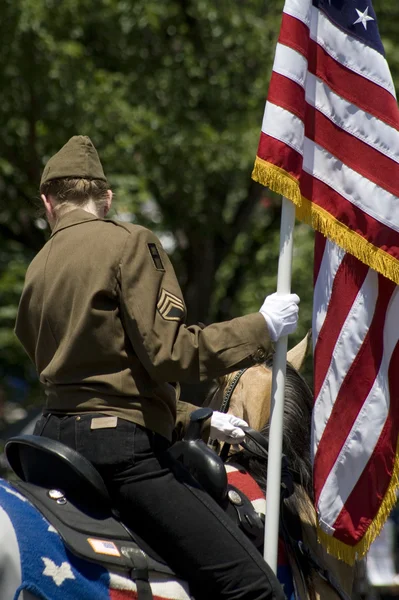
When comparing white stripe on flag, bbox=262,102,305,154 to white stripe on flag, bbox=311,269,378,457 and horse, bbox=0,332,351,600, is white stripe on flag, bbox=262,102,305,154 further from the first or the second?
horse, bbox=0,332,351,600

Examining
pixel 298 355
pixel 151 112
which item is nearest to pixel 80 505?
pixel 298 355

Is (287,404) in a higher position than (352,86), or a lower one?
lower

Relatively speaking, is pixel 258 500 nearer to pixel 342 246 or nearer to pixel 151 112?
pixel 342 246

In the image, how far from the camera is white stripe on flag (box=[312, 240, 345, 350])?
398 cm

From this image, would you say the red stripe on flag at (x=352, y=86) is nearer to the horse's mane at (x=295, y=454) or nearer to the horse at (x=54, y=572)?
the horse's mane at (x=295, y=454)

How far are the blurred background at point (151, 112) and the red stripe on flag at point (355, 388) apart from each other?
5.56 metres

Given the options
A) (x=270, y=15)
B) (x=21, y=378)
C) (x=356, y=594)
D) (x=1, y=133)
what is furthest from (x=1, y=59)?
(x=356, y=594)

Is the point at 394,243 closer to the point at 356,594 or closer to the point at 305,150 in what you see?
the point at 305,150

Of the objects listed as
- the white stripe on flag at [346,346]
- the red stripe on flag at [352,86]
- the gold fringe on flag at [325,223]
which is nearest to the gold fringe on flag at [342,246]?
the gold fringe on flag at [325,223]

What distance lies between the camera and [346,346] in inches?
155

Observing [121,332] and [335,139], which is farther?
[335,139]

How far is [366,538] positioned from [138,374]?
1279mm

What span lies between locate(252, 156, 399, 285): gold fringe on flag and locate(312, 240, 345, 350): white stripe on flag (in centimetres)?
10

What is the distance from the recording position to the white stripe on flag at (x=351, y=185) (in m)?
3.89
